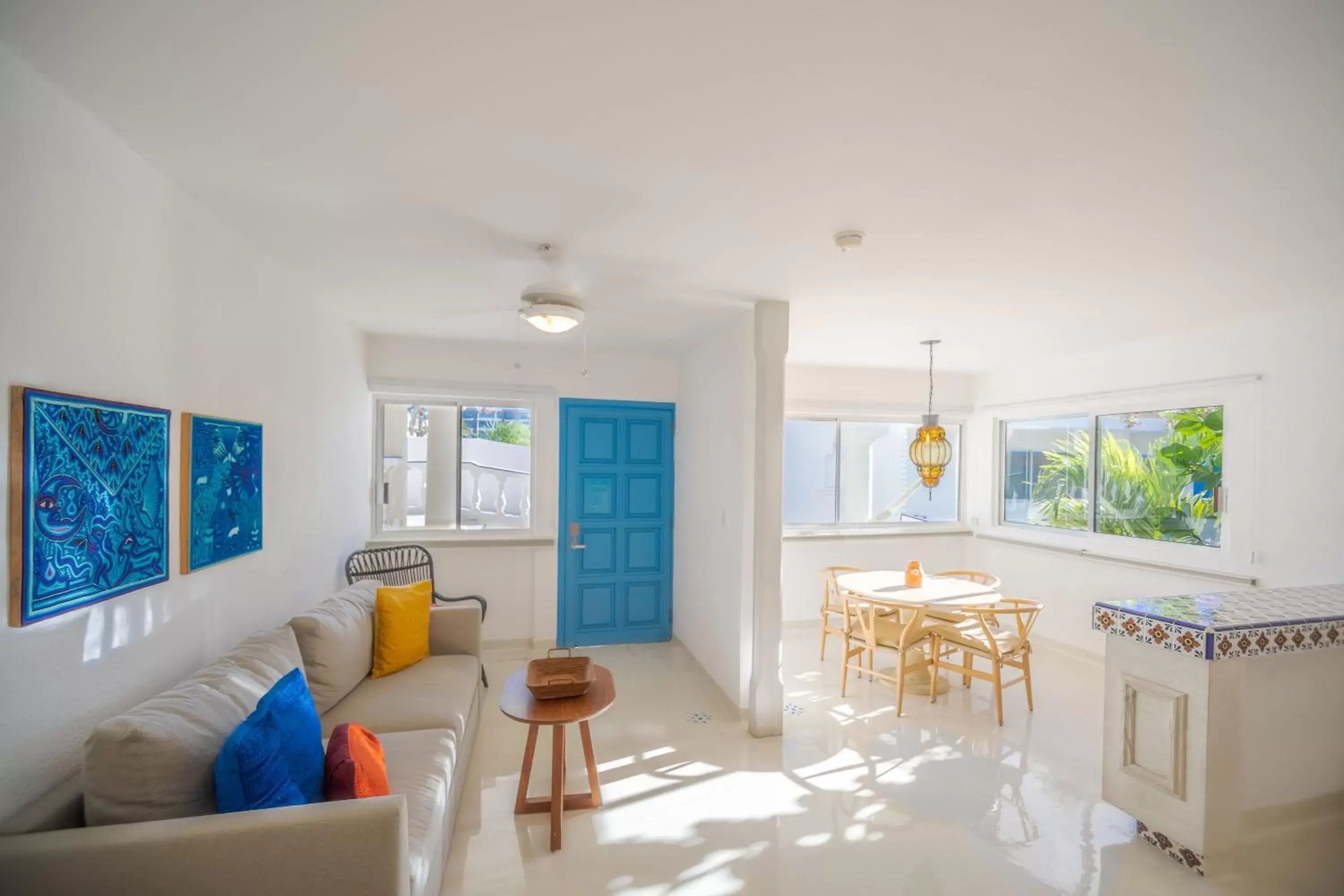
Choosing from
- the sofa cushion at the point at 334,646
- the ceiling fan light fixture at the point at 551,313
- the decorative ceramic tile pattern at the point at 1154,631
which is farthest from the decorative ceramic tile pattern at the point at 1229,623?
the sofa cushion at the point at 334,646

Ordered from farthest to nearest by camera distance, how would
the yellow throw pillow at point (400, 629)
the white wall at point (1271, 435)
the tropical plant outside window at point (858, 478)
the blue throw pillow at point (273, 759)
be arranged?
the tropical plant outside window at point (858, 478) → the white wall at point (1271, 435) → the yellow throw pillow at point (400, 629) → the blue throw pillow at point (273, 759)

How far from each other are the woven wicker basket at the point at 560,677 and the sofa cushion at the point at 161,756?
1.07 m

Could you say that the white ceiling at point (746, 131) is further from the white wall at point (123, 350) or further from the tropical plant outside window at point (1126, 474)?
the tropical plant outside window at point (1126, 474)

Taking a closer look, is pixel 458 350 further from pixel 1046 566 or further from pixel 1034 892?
pixel 1046 566

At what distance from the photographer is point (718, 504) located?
3.98 meters

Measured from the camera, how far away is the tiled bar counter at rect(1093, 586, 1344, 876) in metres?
2.27

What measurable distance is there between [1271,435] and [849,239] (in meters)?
3.32

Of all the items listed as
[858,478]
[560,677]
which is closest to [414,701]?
[560,677]

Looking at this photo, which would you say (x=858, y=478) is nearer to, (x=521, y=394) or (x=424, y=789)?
(x=521, y=394)

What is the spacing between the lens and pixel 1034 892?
2.12m

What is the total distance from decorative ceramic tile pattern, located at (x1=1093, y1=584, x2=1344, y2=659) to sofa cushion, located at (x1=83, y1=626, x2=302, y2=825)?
3445 millimetres

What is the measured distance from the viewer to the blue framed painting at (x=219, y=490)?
Answer: 83.5 inches

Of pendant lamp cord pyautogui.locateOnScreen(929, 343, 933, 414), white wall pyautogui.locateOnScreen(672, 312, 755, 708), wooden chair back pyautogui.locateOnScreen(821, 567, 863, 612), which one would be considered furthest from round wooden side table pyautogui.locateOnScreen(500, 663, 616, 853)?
pendant lamp cord pyautogui.locateOnScreen(929, 343, 933, 414)

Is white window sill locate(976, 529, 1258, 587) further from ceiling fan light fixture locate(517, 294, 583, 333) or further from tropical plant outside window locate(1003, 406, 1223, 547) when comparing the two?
ceiling fan light fixture locate(517, 294, 583, 333)
